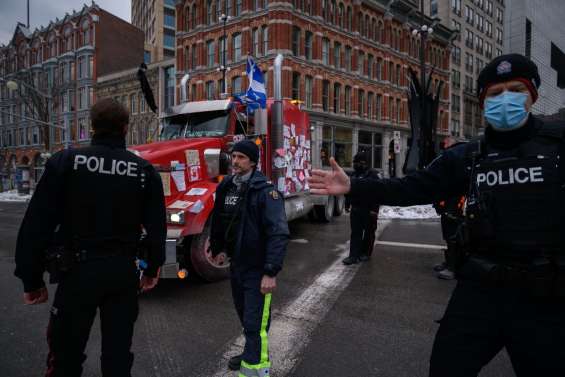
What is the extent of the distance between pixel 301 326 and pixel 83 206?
259 cm

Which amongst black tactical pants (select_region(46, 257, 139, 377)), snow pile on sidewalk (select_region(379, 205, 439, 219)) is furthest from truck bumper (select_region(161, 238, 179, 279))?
snow pile on sidewalk (select_region(379, 205, 439, 219))

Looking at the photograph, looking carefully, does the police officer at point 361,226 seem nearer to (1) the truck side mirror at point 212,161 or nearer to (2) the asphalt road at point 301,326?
(2) the asphalt road at point 301,326

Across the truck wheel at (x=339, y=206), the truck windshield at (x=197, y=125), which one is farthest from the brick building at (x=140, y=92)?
the truck windshield at (x=197, y=125)

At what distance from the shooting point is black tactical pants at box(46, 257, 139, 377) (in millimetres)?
2084

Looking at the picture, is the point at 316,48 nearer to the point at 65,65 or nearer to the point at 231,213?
the point at 231,213

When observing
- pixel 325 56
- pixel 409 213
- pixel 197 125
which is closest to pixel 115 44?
pixel 325 56

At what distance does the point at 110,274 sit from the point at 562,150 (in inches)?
93.8

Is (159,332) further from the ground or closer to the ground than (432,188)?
closer to the ground

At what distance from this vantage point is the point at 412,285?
5367mm

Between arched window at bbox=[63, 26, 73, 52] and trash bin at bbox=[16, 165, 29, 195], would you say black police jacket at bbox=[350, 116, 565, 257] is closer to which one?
trash bin at bbox=[16, 165, 29, 195]

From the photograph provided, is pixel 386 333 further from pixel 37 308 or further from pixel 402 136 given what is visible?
pixel 402 136

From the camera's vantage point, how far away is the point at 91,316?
2.14 metres

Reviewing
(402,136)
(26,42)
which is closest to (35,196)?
(402,136)

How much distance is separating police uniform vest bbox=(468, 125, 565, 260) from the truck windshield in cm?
492
